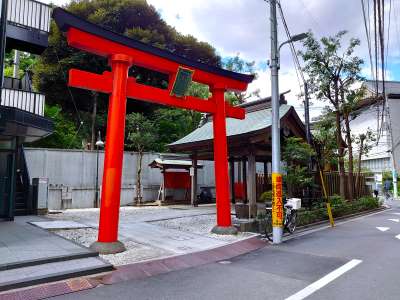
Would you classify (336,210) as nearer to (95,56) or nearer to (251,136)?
(251,136)

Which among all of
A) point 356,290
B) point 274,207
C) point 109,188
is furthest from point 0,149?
point 356,290

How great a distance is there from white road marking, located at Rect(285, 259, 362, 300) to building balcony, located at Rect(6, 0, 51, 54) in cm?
1290

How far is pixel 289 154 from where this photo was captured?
15.5 m

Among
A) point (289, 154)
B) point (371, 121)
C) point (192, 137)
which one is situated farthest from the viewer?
point (371, 121)

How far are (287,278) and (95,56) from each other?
80.2 feet

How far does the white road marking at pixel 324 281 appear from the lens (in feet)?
18.9

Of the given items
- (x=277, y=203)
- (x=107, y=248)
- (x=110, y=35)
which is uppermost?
(x=110, y=35)

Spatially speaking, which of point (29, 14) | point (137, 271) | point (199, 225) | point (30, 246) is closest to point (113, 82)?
point (30, 246)

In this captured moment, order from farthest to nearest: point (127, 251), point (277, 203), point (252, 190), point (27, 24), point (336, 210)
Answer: point (336, 210)
point (252, 190)
point (27, 24)
point (277, 203)
point (127, 251)

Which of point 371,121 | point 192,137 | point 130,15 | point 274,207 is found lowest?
point 274,207

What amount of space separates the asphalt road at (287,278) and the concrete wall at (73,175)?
12.9 metres

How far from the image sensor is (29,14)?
13.8 meters

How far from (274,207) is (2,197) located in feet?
30.8

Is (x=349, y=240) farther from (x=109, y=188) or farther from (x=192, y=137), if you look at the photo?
(x=192, y=137)
